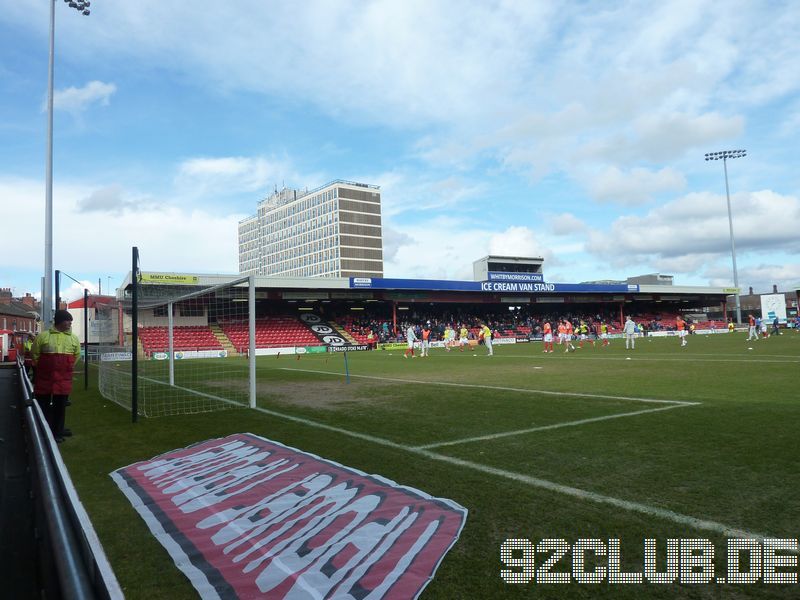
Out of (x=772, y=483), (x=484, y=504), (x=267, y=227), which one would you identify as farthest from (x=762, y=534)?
(x=267, y=227)

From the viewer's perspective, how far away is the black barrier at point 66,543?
2124 mm

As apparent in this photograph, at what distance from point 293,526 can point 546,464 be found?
2.75m

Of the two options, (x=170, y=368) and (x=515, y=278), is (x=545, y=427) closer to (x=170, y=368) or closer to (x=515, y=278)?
(x=170, y=368)

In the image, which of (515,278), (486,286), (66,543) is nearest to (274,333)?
(486,286)

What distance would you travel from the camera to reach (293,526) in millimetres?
4023

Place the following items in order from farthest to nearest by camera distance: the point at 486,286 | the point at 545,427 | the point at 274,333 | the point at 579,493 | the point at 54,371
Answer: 1. the point at 486,286
2. the point at 274,333
3. the point at 54,371
4. the point at 545,427
5. the point at 579,493

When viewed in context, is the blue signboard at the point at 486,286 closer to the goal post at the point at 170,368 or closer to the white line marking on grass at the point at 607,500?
the goal post at the point at 170,368

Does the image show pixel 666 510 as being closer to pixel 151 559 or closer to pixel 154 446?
pixel 151 559

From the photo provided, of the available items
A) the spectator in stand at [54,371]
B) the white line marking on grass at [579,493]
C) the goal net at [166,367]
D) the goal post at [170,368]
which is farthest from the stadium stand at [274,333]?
the white line marking on grass at [579,493]

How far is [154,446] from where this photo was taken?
7266mm

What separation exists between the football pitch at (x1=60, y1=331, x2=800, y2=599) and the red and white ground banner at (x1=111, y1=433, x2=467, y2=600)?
16 centimetres

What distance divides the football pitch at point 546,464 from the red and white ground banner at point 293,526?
0.52 feet

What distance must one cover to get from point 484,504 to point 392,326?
47430 mm

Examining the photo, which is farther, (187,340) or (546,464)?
(187,340)
